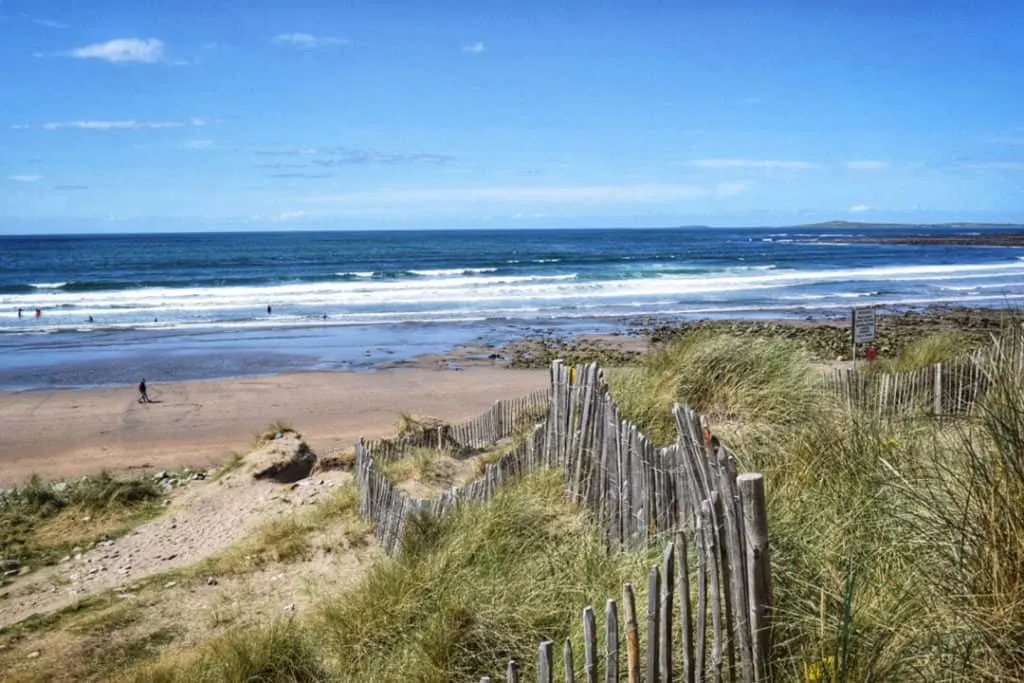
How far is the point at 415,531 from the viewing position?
291 inches

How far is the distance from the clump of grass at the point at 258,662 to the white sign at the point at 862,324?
30.4ft

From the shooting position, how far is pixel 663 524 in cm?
497

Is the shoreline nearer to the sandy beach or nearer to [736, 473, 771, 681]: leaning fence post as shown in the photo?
the sandy beach

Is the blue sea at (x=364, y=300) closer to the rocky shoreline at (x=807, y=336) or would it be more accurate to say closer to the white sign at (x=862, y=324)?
the rocky shoreline at (x=807, y=336)

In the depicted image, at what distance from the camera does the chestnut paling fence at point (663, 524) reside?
3.40m

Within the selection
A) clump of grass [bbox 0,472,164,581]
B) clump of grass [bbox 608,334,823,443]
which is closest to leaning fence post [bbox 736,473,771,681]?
clump of grass [bbox 608,334,823,443]

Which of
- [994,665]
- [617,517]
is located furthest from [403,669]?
[994,665]

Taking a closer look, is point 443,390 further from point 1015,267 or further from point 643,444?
point 1015,267

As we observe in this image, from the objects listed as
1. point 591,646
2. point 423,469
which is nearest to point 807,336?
point 423,469

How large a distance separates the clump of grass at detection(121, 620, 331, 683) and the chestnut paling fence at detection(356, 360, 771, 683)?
1843mm

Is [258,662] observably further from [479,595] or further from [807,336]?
[807,336]

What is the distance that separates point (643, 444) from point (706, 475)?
1102 mm

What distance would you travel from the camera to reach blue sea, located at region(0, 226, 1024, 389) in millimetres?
26234

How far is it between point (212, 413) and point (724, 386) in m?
12.8
